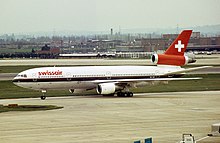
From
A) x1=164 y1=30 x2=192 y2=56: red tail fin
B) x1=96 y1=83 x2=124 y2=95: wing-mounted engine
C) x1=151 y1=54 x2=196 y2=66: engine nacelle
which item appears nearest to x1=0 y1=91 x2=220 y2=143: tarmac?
x1=96 y1=83 x2=124 y2=95: wing-mounted engine

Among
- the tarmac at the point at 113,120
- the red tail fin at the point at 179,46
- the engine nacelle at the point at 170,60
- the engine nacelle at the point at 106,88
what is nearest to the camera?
the tarmac at the point at 113,120

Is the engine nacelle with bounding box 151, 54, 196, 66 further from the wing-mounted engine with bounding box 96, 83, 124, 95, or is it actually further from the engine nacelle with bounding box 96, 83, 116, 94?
the engine nacelle with bounding box 96, 83, 116, 94

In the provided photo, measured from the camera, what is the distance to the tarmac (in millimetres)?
45250

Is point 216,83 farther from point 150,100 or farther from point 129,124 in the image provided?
point 129,124

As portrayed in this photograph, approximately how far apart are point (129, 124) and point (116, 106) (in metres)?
14.8

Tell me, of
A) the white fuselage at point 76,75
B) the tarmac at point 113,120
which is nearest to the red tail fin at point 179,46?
the white fuselage at point 76,75

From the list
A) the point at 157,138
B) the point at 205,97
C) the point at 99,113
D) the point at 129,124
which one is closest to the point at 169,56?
the point at 205,97

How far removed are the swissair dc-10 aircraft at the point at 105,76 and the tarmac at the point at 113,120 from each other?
5.39 feet

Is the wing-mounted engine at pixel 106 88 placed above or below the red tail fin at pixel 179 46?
below

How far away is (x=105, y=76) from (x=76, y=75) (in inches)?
146

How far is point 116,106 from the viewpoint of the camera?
66.8 metres

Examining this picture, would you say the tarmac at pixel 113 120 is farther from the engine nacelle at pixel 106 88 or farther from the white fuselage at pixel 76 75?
the white fuselage at pixel 76 75

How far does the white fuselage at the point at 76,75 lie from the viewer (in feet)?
248

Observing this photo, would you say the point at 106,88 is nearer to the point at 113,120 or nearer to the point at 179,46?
the point at 179,46
